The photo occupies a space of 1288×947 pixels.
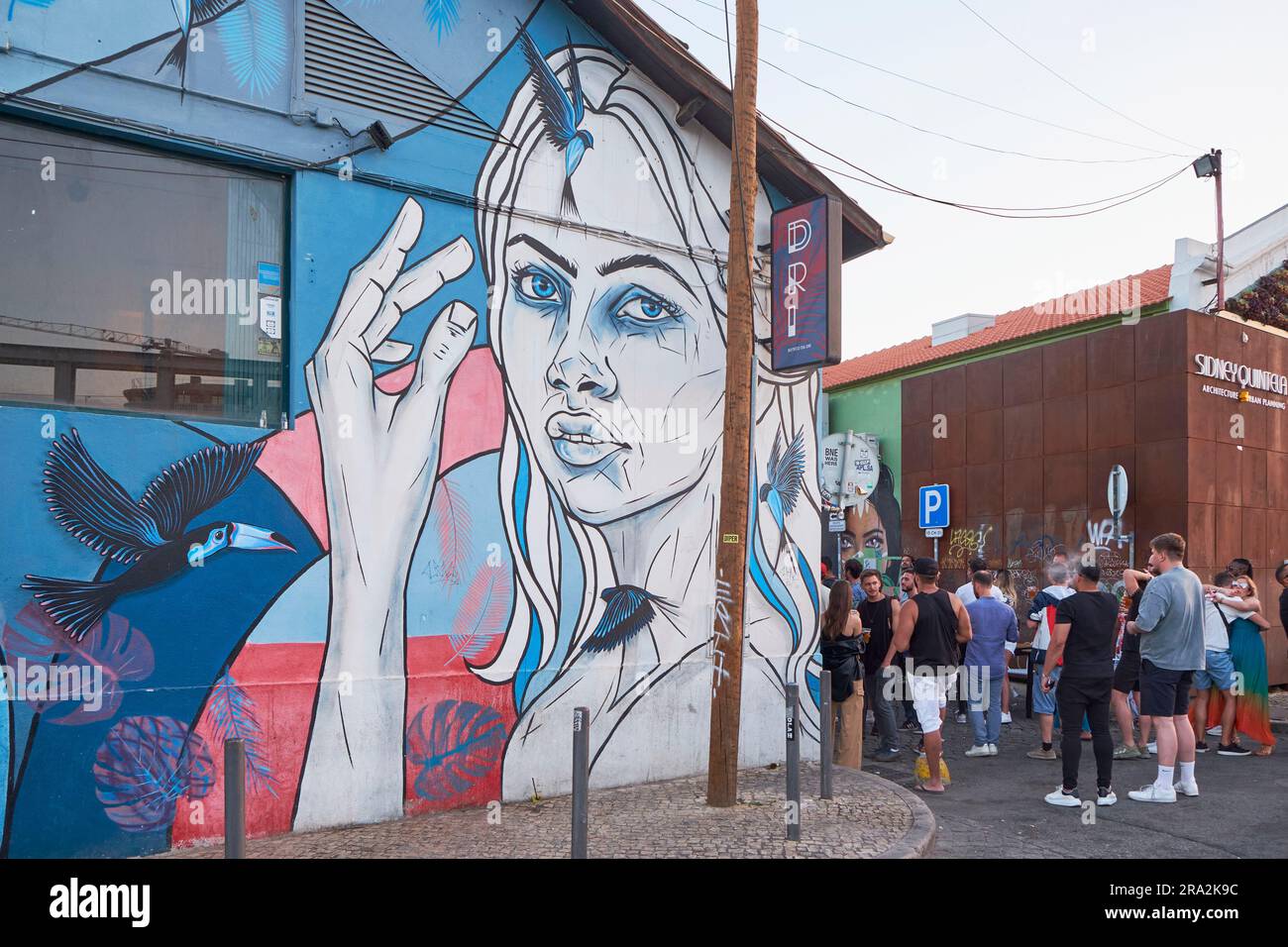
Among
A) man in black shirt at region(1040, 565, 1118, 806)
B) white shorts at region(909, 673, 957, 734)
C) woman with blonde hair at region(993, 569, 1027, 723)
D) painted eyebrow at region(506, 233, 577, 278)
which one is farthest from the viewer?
woman with blonde hair at region(993, 569, 1027, 723)

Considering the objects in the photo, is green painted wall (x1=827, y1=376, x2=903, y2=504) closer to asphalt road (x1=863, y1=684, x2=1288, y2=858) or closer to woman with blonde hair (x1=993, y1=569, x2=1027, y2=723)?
woman with blonde hair (x1=993, y1=569, x2=1027, y2=723)

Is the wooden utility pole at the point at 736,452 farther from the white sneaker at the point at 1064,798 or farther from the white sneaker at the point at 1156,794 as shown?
the white sneaker at the point at 1156,794

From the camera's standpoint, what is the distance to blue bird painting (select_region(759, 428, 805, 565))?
367 inches

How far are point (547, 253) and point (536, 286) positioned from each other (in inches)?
12.0

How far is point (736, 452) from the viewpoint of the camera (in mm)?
7344

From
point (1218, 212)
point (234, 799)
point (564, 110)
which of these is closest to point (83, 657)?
point (234, 799)

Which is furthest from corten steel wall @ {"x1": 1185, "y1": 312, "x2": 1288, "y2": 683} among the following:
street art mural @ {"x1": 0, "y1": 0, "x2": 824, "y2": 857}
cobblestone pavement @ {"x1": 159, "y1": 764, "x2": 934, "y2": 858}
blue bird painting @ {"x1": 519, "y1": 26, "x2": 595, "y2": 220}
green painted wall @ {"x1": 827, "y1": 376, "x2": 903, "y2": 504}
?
blue bird painting @ {"x1": 519, "y1": 26, "x2": 595, "y2": 220}

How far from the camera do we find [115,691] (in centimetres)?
593

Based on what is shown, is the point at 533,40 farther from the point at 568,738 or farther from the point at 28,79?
the point at 568,738

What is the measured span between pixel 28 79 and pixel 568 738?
5703 mm

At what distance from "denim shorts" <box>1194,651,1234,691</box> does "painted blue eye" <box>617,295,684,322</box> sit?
Answer: 639 centimetres

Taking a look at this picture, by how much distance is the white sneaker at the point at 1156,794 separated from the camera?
7836 millimetres

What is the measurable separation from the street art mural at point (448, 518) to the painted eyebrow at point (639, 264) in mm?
20
